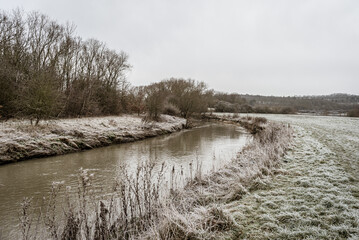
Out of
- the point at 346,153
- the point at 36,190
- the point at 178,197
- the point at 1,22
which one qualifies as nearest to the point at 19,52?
the point at 1,22

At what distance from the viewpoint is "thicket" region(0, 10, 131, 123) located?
12767 mm

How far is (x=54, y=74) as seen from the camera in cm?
1617

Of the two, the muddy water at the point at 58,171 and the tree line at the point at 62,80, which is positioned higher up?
the tree line at the point at 62,80

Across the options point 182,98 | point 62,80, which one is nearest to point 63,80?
point 62,80

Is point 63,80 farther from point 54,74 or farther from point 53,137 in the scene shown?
point 53,137

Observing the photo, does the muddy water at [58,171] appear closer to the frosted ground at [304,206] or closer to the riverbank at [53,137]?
the riverbank at [53,137]

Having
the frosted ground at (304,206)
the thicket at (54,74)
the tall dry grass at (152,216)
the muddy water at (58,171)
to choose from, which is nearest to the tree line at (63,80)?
the thicket at (54,74)

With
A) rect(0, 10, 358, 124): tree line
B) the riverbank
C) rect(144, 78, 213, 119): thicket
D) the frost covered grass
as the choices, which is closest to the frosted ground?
the frost covered grass

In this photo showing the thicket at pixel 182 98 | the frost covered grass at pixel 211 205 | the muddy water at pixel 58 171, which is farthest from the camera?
the thicket at pixel 182 98

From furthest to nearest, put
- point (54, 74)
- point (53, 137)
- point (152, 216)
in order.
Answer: point (54, 74)
point (53, 137)
point (152, 216)

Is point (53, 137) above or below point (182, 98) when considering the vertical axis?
below

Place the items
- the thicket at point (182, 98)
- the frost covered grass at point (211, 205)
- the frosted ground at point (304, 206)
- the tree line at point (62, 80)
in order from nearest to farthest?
the frosted ground at point (304, 206) < the frost covered grass at point (211, 205) < the tree line at point (62, 80) < the thicket at point (182, 98)

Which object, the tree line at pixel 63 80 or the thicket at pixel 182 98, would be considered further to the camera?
the thicket at pixel 182 98

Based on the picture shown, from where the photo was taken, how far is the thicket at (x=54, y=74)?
12767 mm
